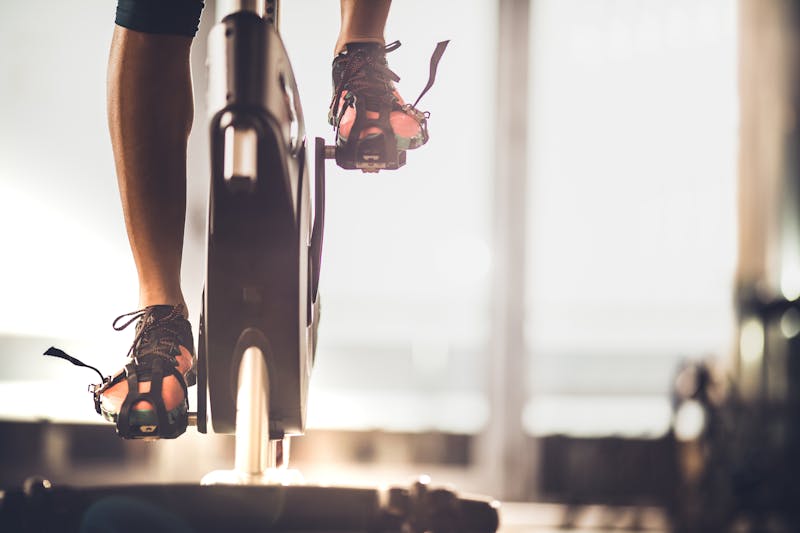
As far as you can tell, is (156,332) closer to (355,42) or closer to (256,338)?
(256,338)

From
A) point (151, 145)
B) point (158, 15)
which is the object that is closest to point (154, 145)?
point (151, 145)

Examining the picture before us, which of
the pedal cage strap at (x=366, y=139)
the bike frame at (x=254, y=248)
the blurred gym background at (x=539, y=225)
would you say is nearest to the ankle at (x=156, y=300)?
the bike frame at (x=254, y=248)

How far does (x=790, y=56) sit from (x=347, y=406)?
501cm

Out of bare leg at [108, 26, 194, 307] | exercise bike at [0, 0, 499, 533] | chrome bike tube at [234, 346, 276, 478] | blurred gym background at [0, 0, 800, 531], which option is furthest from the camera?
blurred gym background at [0, 0, 800, 531]

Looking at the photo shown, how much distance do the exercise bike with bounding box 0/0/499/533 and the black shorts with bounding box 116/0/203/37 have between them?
0.32ft

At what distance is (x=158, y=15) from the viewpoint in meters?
0.73

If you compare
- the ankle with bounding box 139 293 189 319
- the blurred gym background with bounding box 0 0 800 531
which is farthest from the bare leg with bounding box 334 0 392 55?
the blurred gym background with bounding box 0 0 800 531

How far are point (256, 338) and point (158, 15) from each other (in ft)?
1.32

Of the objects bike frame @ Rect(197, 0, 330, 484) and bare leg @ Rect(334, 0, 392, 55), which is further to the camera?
bare leg @ Rect(334, 0, 392, 55)

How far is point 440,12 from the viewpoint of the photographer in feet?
9.10

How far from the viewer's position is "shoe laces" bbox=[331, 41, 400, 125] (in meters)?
0.76

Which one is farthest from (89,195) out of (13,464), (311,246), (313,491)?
(313,491)

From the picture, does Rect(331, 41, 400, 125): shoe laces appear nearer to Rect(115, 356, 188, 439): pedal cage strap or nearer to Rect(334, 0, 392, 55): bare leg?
Rect(334, 0, 392, 55): bare leg

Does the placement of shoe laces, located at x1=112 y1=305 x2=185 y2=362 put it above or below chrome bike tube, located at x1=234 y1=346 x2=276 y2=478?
above
